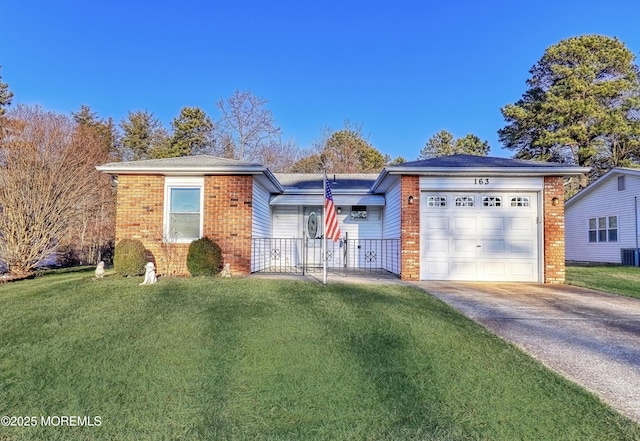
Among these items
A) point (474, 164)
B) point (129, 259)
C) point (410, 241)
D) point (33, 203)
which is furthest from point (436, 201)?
point (33, 203)

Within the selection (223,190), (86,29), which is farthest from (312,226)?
(86,29)

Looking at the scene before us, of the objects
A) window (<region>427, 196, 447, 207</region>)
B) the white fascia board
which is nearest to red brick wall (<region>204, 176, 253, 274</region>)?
the white fascia board

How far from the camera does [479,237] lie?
9641 millimetres

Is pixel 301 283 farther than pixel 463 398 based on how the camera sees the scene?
Yes

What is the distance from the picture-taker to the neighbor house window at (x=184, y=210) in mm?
10000

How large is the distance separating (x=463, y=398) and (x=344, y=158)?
26.1 metres

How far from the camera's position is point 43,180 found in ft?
34.9

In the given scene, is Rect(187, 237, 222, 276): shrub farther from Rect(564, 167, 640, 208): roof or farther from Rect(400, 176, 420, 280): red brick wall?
Rect(564, 167, 640, 208): roof

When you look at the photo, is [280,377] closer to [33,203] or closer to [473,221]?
[473,221]

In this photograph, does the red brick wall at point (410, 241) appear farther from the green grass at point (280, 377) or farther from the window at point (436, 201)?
the green grass at point (280, 377)

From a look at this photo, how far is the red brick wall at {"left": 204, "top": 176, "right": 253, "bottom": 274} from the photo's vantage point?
32.1 ft

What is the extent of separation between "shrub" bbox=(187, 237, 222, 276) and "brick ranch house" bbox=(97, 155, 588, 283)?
0.57 meters

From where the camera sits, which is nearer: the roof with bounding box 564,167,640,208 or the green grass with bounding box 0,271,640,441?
the green grass with bounding box 0,271,640,441

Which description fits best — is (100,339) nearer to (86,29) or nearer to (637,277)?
(637,277)
